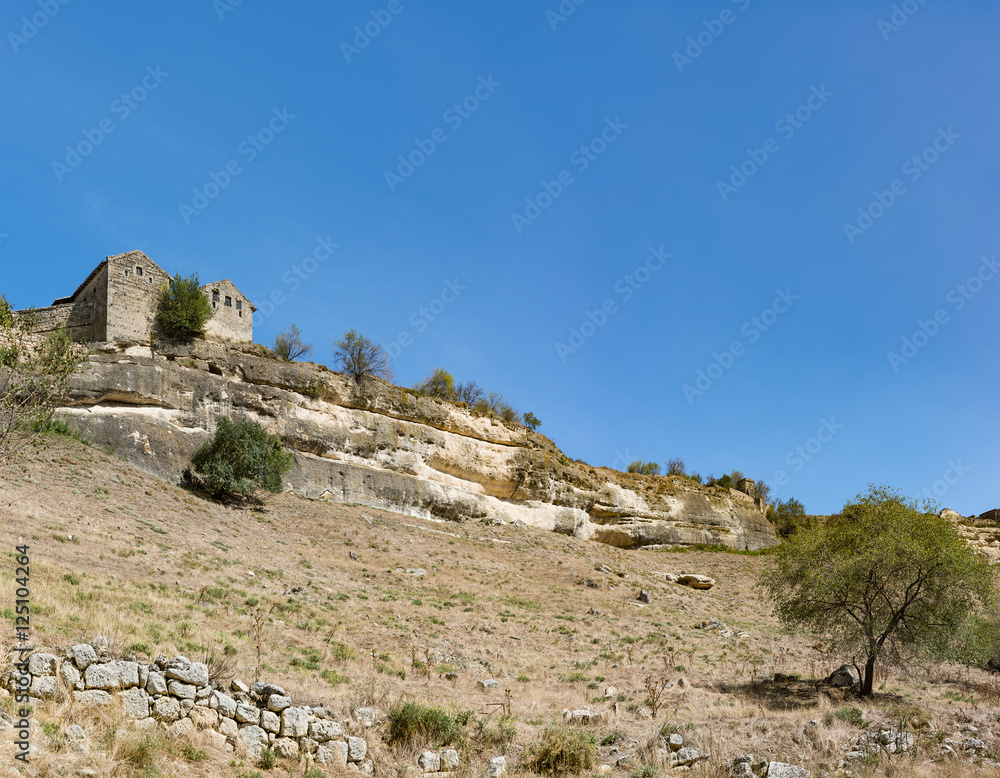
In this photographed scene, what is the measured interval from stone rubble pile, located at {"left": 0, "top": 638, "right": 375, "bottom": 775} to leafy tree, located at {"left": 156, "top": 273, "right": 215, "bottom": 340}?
28.3 m

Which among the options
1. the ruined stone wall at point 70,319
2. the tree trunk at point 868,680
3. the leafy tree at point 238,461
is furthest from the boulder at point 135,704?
the ruined stone wall at point 70,319

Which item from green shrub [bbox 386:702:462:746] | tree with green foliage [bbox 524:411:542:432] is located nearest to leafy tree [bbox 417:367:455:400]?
tree with green foliage [bbox 524:411:542:432]

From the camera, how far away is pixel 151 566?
20016 mm

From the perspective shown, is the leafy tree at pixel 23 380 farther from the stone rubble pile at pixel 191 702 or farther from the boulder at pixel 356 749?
the boulder at pixel 356 749

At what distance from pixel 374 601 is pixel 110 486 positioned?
1102cm

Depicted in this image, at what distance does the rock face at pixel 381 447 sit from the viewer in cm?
3148

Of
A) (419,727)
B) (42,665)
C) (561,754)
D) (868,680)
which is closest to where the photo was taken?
(42,665)

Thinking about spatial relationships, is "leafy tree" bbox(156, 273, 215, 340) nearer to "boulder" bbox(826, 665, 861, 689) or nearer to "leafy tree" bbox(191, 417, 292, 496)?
"leafy tree" bbox(191, 417, 292, 496)

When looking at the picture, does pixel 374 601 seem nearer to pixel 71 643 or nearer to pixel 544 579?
pixel 544 579

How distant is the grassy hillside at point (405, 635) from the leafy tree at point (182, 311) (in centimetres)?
937

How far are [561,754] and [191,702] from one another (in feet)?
18.9

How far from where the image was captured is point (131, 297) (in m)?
36.3

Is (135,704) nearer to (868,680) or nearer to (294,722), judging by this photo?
(294,722)

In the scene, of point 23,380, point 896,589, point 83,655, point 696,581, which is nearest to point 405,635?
point 83,655
